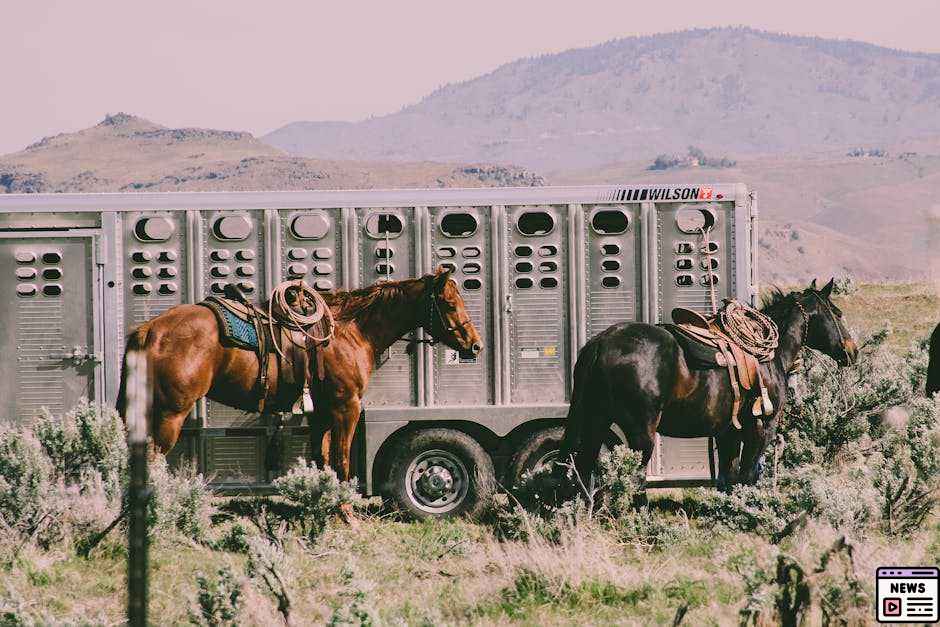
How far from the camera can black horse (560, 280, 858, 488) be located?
10.5 meters

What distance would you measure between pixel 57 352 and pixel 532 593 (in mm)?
5714

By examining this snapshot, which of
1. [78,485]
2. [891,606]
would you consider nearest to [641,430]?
[891,606]

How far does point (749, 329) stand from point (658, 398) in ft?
4.35

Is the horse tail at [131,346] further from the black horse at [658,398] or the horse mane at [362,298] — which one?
the black horse at [658,398]

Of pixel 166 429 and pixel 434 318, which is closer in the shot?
pixel 166 429

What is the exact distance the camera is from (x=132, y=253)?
11578 millimetres

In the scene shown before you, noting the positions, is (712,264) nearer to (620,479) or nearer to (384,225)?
(620,479)

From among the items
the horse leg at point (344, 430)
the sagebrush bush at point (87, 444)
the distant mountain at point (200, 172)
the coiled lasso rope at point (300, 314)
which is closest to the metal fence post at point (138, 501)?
the sagebrush bush at point (87, 444)

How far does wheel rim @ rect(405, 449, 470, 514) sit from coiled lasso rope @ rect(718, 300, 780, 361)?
2.95 metres

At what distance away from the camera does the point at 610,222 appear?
12133 mm

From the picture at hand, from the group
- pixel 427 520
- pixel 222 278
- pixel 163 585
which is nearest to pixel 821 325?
pixel 427 520

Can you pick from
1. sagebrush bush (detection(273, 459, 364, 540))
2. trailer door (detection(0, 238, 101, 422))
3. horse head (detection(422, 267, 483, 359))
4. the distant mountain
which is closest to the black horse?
horse head (detection(422, 267, 483, 359))
